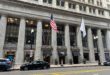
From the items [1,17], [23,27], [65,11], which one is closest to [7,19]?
[1,17]

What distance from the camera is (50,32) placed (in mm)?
36406

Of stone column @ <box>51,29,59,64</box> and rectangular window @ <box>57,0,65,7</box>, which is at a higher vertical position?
rectangular window @ <box>57,0,65,7</box>

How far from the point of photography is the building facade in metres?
30.4

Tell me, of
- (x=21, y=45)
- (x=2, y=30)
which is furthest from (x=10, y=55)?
(x=2, y=30)

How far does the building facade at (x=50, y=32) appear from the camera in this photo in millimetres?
30359

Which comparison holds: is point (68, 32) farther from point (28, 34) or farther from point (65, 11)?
point (28, 34)

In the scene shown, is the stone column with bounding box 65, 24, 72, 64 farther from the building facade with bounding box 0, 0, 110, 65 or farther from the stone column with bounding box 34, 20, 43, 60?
Result: the stone column with bounding box 34, 20, 43, 60

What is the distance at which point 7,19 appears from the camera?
31.7 metres

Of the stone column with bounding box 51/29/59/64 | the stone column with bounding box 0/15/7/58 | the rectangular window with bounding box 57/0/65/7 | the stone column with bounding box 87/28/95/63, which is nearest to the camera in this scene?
the stone column with bounding box 0/15/7/58

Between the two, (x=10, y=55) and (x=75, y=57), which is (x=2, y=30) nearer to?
(x=10, y=55)

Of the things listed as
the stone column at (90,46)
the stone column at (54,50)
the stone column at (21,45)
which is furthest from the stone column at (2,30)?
the stone column at (90,46)

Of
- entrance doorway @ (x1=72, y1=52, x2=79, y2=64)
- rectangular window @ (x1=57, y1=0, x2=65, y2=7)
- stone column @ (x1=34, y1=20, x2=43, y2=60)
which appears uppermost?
rectangular window @ (x1=57, y1=0, x2=65, y2=7)

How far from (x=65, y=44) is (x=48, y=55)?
19.9 ft

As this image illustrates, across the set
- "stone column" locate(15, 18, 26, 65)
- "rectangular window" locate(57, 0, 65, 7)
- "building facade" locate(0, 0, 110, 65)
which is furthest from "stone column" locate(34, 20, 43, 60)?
"rectangular window" locate(57, 0, 65, 7)
